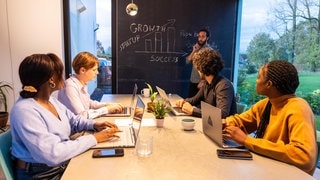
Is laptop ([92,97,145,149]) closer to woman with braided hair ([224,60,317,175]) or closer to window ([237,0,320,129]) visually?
woman with braided hair ([224,60,317,175])

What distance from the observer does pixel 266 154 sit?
135cm

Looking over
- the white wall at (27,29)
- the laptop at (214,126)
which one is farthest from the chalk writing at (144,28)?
the laptop at (214,126)

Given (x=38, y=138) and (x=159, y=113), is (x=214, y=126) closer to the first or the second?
(x=159, y=113)

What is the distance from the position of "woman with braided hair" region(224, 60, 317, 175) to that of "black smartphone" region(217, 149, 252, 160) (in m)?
0.06

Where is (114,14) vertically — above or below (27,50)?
above

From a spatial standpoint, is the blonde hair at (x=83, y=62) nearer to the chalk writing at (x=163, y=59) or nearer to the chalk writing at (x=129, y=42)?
the chalk writing at (x=129, y=42)

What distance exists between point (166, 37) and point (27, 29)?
203 centimetres

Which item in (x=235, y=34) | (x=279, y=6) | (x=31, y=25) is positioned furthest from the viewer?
(x=235, y=34)

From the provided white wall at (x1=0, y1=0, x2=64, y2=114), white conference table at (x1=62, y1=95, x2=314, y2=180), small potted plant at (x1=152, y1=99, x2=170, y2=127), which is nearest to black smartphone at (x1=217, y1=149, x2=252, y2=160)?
white conference table at (x1=62, y1=95, x2=314, y2=180)

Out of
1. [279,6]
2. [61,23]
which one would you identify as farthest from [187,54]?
[61,23]

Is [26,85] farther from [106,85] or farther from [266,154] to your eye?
[106,85]

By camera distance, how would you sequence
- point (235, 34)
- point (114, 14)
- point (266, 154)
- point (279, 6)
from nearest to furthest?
point (266, 154) < point (279, 6) < point (114, 14) < point (235, 34)

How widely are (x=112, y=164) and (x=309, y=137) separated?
A: 0.93 m

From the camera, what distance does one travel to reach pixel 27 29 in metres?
3.77
